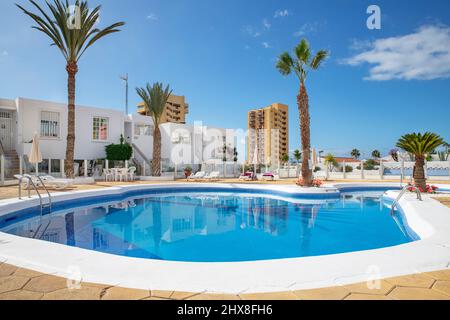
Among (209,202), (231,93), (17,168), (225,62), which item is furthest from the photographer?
(231,93)

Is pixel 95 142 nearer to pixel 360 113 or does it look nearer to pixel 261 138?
pixel 360 113

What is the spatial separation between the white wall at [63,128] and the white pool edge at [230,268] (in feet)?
58.8

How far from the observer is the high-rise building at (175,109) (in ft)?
252

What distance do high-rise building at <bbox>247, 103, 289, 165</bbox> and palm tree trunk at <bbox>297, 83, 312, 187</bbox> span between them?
8255 cm

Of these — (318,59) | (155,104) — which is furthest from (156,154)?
(318,59)

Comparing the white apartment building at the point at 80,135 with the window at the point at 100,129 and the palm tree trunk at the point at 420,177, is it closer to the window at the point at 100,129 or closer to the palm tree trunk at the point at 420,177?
the window at the point at 100,129

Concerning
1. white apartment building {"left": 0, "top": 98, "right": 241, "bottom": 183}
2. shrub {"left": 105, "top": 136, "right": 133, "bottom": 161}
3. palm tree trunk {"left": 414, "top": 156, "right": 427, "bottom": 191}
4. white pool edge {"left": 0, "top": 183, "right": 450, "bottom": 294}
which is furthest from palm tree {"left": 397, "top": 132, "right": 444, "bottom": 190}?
shrub {"left": 105, "top": 136, "right": 133, "bottom": 161}

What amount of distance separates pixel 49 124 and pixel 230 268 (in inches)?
829

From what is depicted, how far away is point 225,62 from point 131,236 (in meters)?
24.1

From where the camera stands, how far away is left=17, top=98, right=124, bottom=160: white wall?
18.2 metres

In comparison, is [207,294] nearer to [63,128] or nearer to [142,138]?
[63,128]

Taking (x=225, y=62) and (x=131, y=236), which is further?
(x=225, y=62)

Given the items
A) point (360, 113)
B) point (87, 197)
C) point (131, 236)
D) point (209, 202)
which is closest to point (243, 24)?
point (209, 202)

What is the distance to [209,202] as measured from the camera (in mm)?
11508
